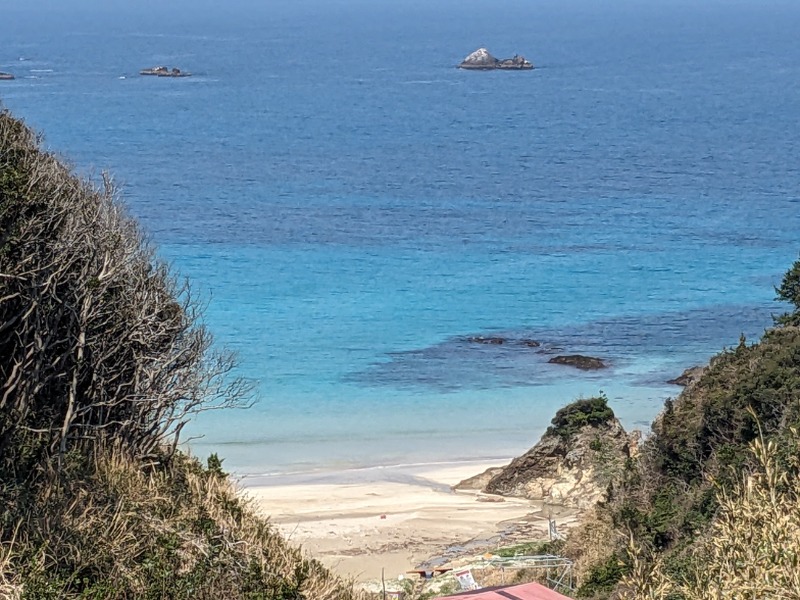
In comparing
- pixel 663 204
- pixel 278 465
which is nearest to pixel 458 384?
pixel 278 465

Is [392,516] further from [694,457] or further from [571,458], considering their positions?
[694,457]

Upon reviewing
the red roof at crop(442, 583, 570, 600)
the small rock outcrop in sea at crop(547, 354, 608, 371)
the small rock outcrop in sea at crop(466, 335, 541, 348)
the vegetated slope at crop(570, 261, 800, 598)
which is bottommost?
the red roof at crop(442, 583, 570, 600)

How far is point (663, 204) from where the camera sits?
6203 cm

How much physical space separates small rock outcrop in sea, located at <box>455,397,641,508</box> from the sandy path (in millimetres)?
596

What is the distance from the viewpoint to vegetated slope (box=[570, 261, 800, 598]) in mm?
15156

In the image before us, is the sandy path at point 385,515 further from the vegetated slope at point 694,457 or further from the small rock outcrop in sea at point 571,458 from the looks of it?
the vegetated slope at point 694,457

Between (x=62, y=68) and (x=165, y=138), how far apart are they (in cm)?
4975

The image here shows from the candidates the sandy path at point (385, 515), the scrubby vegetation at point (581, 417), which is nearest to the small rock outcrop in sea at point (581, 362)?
the sandy path at point (385, 515)

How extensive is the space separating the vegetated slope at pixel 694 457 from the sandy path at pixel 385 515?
370cm

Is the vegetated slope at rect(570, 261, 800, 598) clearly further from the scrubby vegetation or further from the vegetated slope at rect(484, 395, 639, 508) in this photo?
the scrubby vegetation

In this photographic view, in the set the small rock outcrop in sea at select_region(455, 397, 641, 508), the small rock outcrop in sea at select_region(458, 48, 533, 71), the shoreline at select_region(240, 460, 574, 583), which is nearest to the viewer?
the shoreline at select_region(240, 460, 574, 583)

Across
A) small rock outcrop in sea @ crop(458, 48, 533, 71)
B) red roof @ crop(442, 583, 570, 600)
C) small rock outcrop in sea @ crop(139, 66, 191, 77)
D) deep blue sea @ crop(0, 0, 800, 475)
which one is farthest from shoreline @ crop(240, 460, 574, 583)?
small rock outcrop in sea @ crop(458, 48, 533, 71)

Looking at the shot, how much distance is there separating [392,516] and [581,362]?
1344 cm

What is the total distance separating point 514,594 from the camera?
43.0ft
